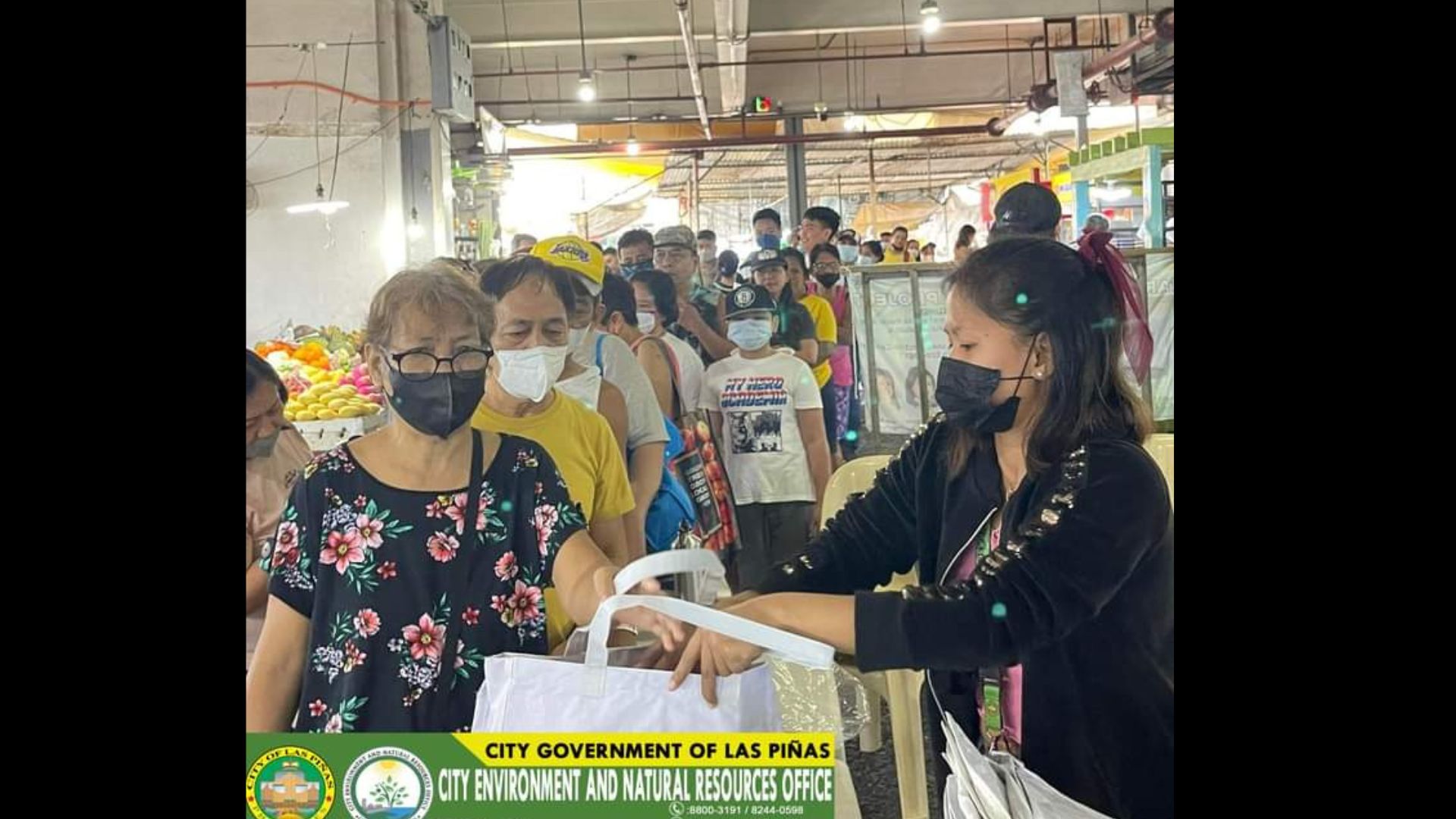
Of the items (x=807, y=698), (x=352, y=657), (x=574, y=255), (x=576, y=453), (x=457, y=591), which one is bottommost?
(x=807, y=698)

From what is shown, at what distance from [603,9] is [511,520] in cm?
96

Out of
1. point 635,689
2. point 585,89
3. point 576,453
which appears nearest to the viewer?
point 635,689

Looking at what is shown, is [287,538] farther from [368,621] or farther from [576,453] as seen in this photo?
[576,453]

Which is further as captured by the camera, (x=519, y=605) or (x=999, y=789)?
(x=519, y=605)

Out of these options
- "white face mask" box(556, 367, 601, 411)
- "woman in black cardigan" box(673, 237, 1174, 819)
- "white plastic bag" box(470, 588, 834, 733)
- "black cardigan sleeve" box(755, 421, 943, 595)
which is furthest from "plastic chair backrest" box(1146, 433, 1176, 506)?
"white face mask" box(556, 367, 601, 411)

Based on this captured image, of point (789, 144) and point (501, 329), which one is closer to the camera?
point (501, 329)

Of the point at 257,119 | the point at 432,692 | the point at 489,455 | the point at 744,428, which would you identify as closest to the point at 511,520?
the point at 489,455

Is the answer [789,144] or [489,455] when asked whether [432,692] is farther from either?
[789,144]

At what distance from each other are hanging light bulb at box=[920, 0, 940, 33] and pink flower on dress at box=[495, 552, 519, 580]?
1250 millimetres

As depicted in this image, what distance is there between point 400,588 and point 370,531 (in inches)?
4.3

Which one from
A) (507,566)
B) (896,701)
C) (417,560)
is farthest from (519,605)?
(896,701)

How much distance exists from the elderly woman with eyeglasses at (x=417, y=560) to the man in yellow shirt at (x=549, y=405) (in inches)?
1.0

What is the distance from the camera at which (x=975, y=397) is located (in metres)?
2.11

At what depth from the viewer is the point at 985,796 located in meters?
2.08
